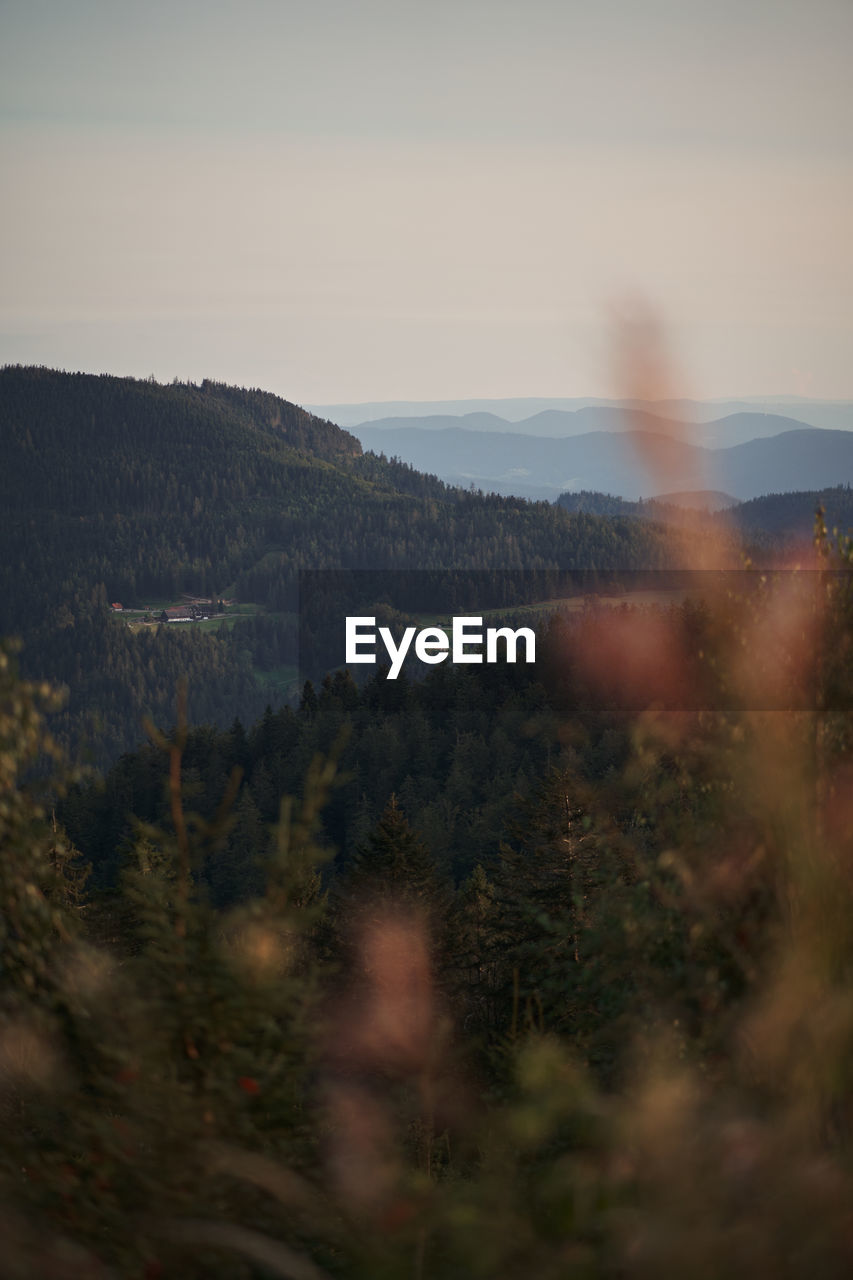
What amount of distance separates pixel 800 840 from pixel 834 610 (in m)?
2.04

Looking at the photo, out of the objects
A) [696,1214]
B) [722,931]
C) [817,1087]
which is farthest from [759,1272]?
[722,931]

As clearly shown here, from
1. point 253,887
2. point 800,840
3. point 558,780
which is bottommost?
point 253,887

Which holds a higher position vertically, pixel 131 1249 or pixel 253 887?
pixel 131 1249

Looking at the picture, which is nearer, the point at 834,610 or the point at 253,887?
the point at 834,610

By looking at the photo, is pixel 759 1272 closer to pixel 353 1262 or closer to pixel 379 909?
pixel 353 1262

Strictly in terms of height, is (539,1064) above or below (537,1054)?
above

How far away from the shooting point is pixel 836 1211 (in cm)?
507

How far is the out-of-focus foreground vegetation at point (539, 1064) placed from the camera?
5.68 metres

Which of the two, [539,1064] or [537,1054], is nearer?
[539,1064]

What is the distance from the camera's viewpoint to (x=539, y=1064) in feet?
29.7

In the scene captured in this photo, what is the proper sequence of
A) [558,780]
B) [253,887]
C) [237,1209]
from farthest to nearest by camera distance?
1. [253,887]
2. [558,780]
3. [237,1209]

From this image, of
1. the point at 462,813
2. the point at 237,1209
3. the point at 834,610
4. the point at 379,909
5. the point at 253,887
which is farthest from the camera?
the point at 462,813

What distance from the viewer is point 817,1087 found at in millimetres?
6516

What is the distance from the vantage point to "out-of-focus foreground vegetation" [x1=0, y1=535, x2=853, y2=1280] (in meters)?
5.68
